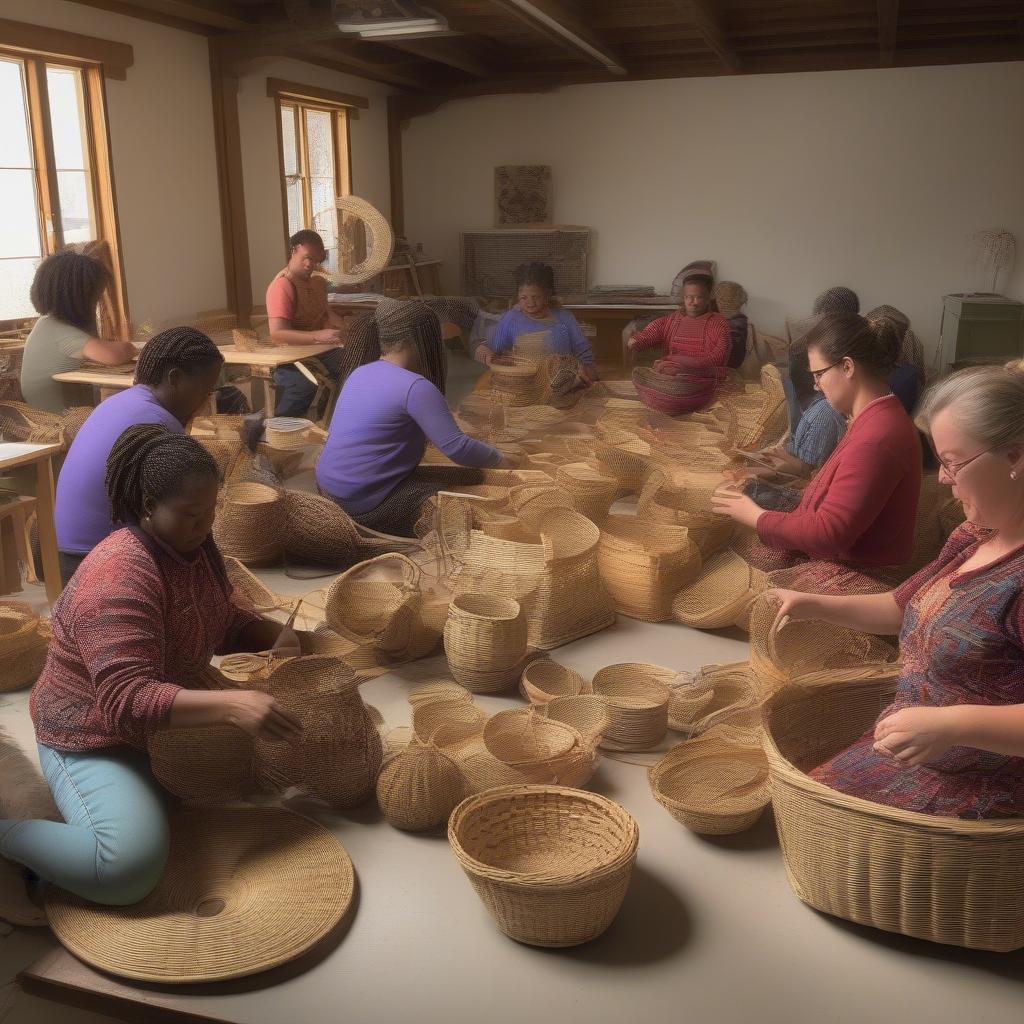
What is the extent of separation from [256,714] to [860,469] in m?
1.69

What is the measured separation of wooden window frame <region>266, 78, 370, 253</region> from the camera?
8.22 meters

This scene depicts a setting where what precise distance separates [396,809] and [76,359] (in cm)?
307

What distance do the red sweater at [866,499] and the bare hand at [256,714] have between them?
60.8 inches

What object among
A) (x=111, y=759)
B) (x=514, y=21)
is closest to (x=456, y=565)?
(x=111, y=759)

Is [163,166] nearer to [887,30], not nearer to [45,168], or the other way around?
[45,168]

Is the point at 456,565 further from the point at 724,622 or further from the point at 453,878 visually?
the point at 453,878

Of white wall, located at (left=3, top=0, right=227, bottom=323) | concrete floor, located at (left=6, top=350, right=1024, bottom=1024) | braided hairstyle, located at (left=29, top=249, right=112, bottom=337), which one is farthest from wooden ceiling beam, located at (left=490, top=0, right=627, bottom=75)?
concrete floor, located at (left=6, top=350, right=1024, bottom=1024)

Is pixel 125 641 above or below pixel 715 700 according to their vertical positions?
above

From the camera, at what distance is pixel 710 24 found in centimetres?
747

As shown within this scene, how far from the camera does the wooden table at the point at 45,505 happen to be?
3.37 metres

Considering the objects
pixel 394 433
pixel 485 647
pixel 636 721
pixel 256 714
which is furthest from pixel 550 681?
pixel 394 433

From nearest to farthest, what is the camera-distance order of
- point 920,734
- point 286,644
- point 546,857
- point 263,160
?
point 920,734 < point 546,857 < point 286,644 < point 263,160

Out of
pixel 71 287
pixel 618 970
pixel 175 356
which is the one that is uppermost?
pixel 71 287

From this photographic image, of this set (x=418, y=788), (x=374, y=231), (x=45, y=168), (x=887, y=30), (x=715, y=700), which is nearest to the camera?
(x=418, y=788)
